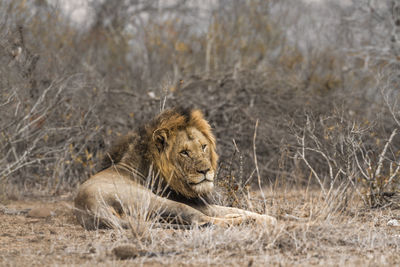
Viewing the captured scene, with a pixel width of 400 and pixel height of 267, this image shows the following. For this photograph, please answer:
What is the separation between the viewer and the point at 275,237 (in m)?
3.88

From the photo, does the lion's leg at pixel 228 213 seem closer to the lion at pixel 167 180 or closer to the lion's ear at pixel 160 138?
the lion at pixel 167 180

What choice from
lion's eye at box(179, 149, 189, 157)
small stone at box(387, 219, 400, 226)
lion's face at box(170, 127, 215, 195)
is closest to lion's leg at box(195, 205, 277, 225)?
lion's face at box(170, 127, 215, 195)

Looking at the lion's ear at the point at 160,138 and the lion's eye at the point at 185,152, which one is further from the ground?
the lion's ear at the point at 160,138

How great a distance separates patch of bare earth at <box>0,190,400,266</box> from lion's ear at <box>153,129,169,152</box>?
84 cm

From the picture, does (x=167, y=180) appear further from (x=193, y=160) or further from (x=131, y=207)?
(x=131, y=207)

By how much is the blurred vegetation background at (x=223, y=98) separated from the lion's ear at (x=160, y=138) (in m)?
0.74

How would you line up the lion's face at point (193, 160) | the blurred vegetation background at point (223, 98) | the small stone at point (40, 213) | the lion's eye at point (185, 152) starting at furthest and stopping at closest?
1. the blurred vegetation background at point (223, 98)
2. the small stone at point (40, 213)
3. the lion's eye at point (185, 152)
4. the lion's face at point (193, 160)

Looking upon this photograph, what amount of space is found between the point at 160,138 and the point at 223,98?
5.39 m

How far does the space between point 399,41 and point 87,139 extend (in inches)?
312

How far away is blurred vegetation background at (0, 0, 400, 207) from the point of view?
6796 mm

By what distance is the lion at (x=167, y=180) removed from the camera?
15.1 feet

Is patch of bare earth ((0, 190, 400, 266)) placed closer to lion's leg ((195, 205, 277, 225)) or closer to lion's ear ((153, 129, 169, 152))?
lion's leg ((195, 205, 277, 225))

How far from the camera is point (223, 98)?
10227mm

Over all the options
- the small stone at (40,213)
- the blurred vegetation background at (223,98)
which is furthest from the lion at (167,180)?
the small stone at (40,213)
